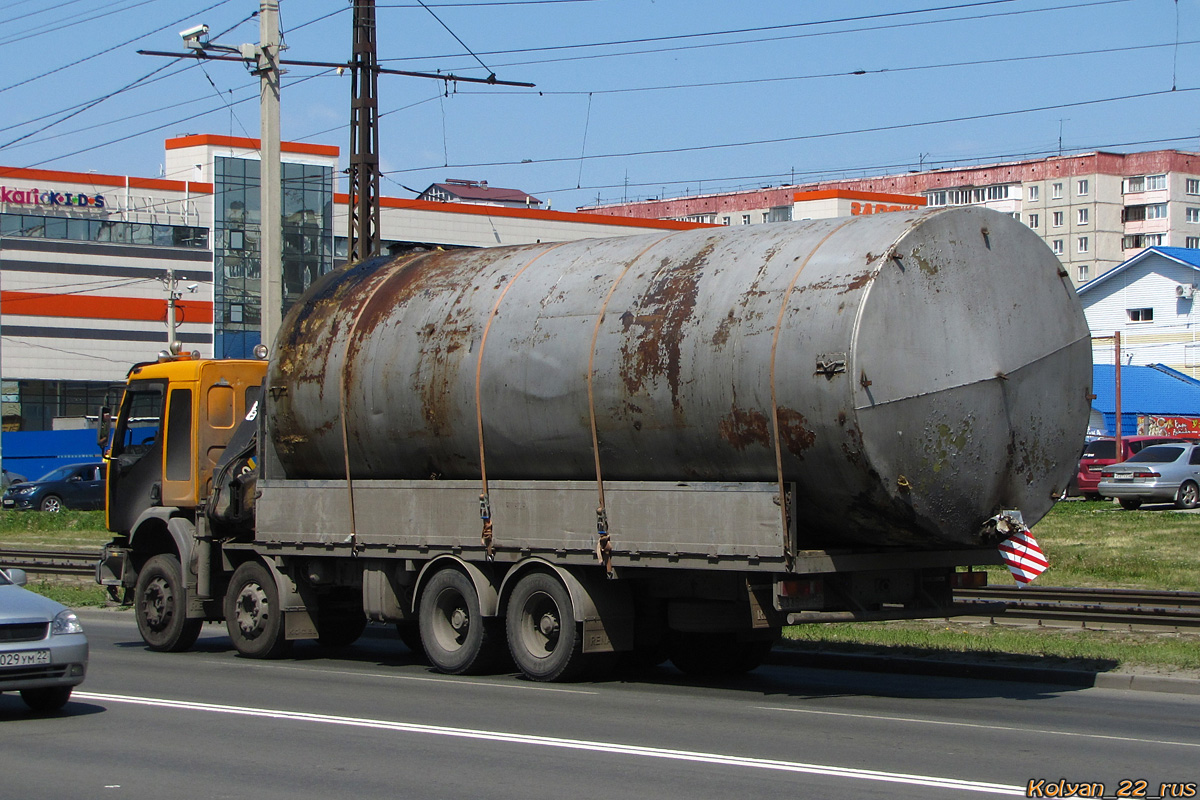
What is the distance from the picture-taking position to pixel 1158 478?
35.6 metres

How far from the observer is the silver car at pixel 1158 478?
35.6 metres

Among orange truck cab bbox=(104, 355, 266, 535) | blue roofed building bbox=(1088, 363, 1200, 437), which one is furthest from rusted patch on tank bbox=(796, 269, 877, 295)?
blue roofed building bbox=(1088, 363, 1200, 437)

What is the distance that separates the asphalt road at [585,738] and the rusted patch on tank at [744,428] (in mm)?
1966

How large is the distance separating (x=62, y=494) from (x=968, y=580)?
37972mm

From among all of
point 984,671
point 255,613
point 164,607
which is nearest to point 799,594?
point 984,671

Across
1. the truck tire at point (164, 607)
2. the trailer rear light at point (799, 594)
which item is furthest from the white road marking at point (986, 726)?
the truck tire at point (164, 607)

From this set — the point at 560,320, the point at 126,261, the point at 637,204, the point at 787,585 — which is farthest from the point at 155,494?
the point at 637,204

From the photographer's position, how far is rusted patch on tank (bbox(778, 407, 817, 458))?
35.6 feet

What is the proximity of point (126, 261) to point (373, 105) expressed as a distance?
207 ft

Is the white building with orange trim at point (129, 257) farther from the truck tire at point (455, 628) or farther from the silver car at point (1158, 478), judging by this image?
the truck tire at point (455, 628)

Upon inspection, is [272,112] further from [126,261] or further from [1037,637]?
[126,261]

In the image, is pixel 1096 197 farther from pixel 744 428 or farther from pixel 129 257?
pixel 744 428

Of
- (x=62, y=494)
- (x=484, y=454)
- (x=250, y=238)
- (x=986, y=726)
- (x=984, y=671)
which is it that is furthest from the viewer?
(x=250, y=238)

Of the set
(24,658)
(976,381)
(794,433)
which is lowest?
(24,658)
